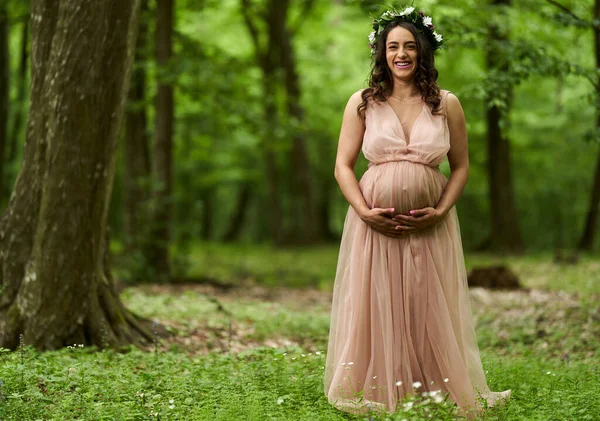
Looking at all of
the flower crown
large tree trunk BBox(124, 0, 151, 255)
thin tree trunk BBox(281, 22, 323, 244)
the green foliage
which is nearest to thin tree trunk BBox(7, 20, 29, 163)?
the green foliage

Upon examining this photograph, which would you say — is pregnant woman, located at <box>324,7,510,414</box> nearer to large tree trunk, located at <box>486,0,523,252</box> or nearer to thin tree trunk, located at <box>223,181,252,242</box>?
large tree trunk, located at <box>486,0,523,252</box>

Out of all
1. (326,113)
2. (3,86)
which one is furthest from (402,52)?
(326,113)

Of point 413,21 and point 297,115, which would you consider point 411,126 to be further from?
point 297,115

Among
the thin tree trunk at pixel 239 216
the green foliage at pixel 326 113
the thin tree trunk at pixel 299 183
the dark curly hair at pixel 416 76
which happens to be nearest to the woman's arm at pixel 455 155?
the dark curly hair at pixel 416 76

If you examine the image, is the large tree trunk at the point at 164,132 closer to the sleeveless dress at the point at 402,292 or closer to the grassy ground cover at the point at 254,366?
the grassy ground cover at the point at 254,366

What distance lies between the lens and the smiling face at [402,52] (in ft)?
15.8

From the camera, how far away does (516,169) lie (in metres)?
30.3

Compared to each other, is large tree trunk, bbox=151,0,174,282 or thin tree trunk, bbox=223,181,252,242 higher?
large tree trunk, bbox=151,0,174,282

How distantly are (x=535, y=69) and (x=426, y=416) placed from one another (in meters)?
5.15

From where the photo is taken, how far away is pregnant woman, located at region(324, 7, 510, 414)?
4797mm

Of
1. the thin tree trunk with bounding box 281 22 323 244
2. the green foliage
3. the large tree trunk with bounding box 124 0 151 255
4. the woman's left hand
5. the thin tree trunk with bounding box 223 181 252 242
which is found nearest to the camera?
the woman's left hand

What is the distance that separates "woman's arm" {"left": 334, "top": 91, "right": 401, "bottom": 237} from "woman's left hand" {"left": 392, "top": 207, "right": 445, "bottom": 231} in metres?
0.06

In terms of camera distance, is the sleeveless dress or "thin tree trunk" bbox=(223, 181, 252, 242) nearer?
the sleeveless dress

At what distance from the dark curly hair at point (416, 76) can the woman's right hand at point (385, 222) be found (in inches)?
27.6
